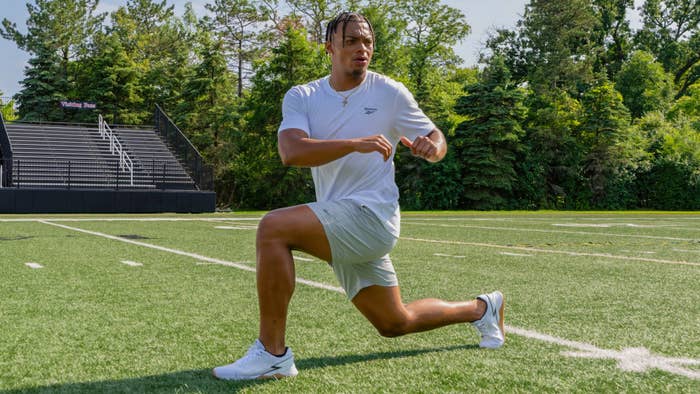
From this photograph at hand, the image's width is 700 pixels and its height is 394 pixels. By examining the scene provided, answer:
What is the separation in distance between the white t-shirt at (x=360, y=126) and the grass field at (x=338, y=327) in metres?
0.78

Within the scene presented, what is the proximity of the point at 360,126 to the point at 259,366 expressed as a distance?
1098mm

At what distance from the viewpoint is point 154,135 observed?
32062mm

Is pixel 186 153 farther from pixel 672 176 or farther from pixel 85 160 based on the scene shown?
pixel 672 176

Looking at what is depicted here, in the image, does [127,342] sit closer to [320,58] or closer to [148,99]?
[320,58]

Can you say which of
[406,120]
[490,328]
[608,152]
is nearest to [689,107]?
[608,152]

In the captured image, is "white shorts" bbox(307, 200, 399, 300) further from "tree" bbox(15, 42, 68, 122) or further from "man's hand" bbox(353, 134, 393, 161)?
"tree" bbox(15, 42, 68, 122)

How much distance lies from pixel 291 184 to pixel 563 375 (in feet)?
109

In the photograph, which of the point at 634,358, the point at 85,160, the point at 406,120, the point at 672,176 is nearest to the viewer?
the point at 406,120

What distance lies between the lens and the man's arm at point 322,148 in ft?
9.05

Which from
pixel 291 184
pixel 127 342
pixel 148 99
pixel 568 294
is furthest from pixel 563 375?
pixel 148 99

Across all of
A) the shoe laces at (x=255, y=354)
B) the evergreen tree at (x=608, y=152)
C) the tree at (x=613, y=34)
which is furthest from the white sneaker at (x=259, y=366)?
the tree at (x=613, y=34)

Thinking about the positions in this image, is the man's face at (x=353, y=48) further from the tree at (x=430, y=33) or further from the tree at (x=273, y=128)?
the tree at (x=430, y=33)

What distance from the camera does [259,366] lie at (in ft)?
9.51

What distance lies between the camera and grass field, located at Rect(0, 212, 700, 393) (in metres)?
3.01
